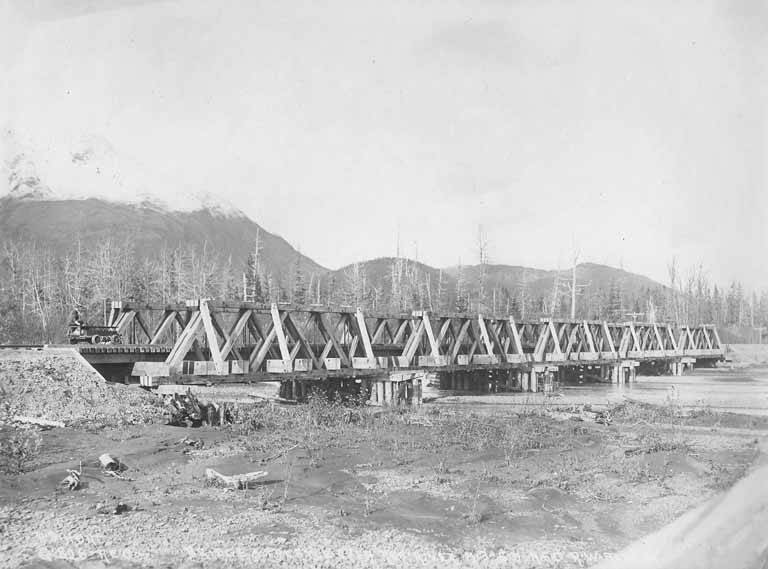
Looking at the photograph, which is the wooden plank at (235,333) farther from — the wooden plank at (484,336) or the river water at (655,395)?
the wooden plank at (484,336)

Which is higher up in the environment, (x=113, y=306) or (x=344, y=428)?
(x=113, y=306)

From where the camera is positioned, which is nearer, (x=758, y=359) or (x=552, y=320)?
(x=552, y=320)

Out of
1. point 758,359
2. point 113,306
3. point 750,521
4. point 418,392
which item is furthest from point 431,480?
point 758,359

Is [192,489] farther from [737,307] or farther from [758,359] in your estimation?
[737,307]

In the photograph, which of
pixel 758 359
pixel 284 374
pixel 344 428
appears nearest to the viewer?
pixel 344 428

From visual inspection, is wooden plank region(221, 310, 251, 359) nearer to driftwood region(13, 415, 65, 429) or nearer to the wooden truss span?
the wooden truss span

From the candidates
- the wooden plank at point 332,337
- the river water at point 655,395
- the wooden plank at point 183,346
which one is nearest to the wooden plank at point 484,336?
the river water at point 655,395

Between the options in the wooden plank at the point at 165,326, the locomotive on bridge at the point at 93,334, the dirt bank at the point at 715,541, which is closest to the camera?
the dirt bank at the point at 715,541
